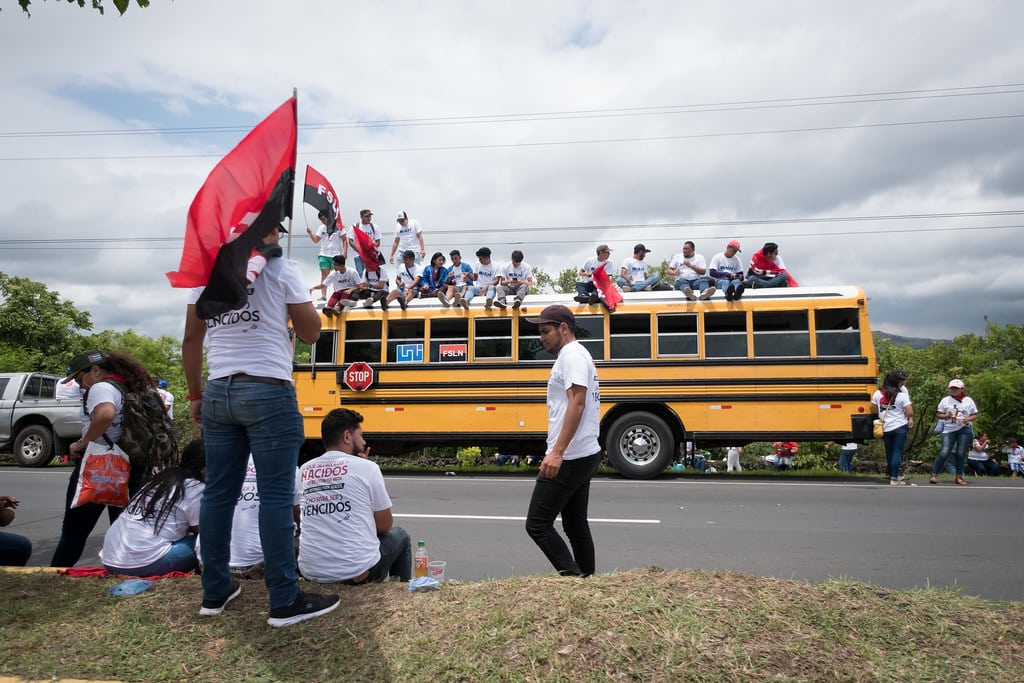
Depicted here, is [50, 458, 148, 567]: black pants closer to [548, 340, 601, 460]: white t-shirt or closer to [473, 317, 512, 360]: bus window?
[548, 340, 601, 460]: white t-shirt

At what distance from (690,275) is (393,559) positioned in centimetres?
932

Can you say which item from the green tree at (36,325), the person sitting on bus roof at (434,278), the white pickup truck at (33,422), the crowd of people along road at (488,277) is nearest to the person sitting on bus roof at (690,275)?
the crowd of people along road at (488,277)

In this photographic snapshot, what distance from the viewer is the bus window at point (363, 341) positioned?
12555 millimetres

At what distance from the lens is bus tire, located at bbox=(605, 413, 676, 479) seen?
11469 millimetres

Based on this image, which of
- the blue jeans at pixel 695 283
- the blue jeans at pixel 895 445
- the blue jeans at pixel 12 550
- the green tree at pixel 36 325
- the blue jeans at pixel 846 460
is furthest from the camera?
the green tree at pixel 36 325

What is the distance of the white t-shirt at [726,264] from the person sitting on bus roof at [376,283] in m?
5.63

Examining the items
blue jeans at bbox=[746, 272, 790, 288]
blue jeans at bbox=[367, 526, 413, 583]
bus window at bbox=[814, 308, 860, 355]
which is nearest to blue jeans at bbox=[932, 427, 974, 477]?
bus window at bbox=[814, 308, 860, 355]

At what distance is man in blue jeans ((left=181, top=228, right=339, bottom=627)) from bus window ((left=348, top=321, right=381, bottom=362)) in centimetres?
925

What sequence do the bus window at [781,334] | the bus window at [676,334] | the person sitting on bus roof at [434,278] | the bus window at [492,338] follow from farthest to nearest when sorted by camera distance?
the person sitting on bus roof at [434,278] → the bus window at [492,338] → the bus window at [676,334] → the bus window at [781,334]

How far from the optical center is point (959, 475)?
37.7 ft

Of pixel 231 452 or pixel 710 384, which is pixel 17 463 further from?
pixel 231 452

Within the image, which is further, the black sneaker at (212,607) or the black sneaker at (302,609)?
the black sneaker at (212,607)

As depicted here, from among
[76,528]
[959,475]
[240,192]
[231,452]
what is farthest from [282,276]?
[959,475]

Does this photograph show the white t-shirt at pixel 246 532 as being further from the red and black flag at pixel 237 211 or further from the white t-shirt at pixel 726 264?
the white t-shirt at pixel 726 264
